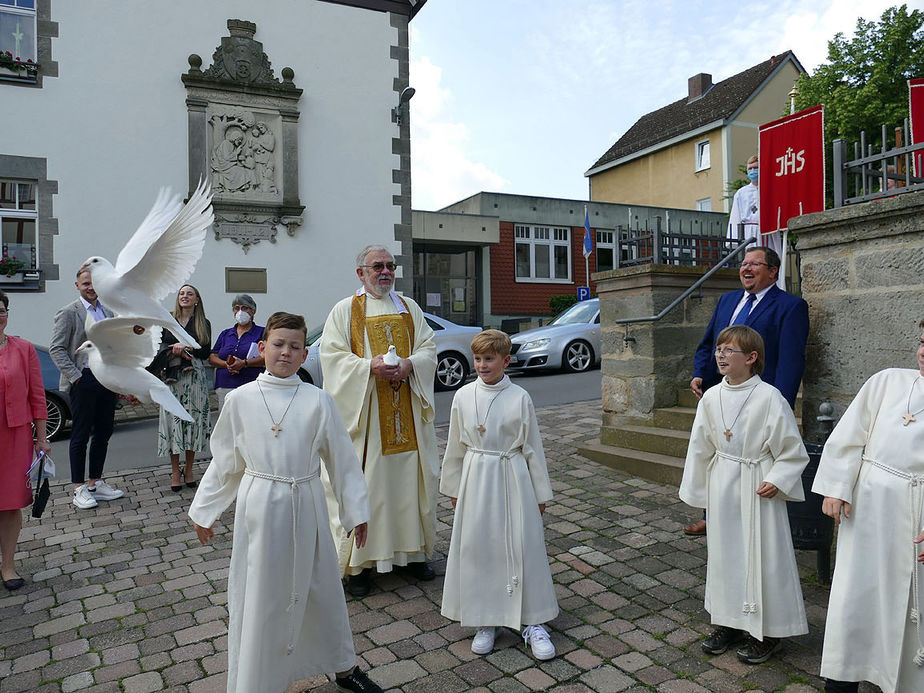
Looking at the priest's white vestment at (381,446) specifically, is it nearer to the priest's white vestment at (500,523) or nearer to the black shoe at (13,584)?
the priest's white vestment at (500,523)

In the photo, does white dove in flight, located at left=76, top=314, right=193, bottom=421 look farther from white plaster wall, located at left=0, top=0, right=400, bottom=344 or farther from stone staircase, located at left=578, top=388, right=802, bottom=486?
white plaster wall, located at left=0, top=0, right=400, bottom=344

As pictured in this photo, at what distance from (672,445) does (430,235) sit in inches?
644

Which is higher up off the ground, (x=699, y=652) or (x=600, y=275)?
(x=600, y=275)

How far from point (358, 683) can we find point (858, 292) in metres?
3.56

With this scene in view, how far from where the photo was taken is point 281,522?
8.88ft

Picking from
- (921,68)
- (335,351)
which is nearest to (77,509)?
(335,351)

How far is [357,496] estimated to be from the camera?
2873mm

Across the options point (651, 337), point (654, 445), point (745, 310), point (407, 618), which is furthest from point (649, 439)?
point (407, 618)

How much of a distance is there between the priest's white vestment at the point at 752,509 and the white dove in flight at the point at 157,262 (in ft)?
8.17

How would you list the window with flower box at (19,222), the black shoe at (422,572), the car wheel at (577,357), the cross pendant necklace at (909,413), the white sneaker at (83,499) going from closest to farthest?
the cross pendant necklace at (909,413)
the black shoe at (422,572)
the white sneaker at (83,499)
the window with flower box at (19,222)
the car wheel at (577,357)

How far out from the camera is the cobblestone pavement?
9.95 feet

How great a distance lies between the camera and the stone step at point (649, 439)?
6.17 m

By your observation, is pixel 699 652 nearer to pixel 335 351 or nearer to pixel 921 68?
pixel 335 351

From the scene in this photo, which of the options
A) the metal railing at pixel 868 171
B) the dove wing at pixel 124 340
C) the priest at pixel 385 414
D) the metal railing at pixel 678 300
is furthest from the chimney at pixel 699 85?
the dove wing at pixel 124 340
